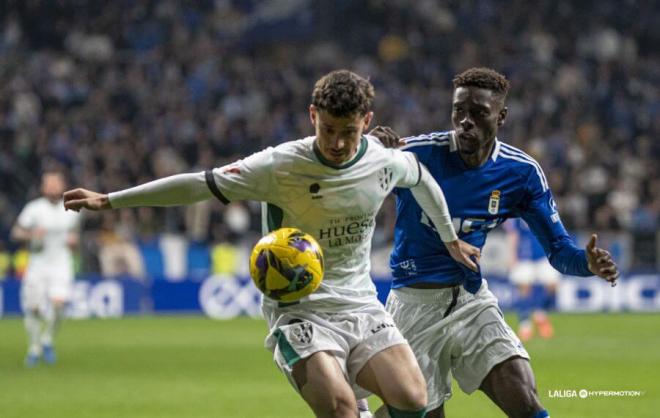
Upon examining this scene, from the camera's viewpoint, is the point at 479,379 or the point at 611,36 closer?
the point at 479,379

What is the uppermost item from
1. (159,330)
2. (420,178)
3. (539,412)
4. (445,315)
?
(420,178)

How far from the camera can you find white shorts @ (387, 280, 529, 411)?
6.69 meters

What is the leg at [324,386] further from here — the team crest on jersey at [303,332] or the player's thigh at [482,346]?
the player's thigh at [482,346]

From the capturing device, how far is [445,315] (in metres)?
6.83

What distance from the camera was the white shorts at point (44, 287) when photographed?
14.6 m

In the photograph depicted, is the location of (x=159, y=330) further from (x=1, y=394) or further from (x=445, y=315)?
(x=445, y=315)

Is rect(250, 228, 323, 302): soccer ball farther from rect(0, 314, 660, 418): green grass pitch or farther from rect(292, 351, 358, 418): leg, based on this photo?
rect(0, 314, 660, 418): green grass pitch

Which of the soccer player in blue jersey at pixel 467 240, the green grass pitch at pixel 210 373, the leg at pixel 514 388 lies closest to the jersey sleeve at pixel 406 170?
the soccer player in blue jersey at pixel 467 240

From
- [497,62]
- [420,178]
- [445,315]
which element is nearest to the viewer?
[420,178]

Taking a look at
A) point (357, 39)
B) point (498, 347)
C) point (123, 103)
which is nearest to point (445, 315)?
point (498, 347)

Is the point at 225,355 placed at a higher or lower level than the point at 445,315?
lower

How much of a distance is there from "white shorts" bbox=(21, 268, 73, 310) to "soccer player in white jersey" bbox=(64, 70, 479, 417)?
903 centimetres

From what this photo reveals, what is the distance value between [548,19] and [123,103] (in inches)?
386

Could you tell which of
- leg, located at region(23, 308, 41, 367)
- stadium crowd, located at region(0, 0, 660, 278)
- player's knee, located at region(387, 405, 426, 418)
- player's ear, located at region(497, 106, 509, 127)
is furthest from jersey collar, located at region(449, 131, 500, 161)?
stadium crowd, located at region(0, 0, 660, 278)
